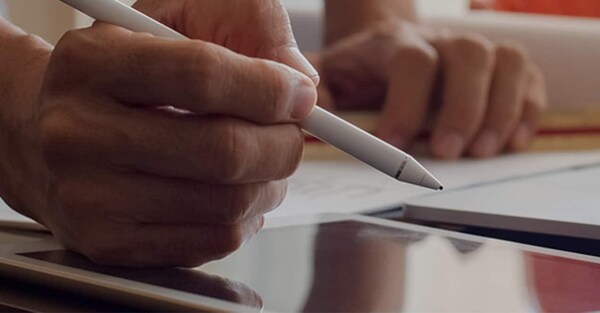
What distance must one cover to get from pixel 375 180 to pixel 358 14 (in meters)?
0.44

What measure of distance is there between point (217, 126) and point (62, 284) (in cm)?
7

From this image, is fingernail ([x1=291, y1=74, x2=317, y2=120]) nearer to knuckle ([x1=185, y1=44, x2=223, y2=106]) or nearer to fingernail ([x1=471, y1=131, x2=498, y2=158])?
knuckle ([x1=185, y1=44, x2=223, y2=106])

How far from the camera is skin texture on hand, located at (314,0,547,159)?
859 millimetres

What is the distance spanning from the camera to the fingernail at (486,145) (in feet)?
2.84

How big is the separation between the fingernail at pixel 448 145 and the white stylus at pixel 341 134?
50cm

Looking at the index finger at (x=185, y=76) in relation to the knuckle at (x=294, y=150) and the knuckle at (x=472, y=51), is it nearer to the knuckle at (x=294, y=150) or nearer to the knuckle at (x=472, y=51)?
the knuckle at (x=294, y=150)

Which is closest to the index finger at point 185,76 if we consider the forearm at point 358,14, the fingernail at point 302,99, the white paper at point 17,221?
the fingernail at point 302,99

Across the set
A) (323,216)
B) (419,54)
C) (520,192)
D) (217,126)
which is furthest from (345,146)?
(419,54)

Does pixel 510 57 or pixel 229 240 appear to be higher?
pixel 229 240

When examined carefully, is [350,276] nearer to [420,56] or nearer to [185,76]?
[185,76]

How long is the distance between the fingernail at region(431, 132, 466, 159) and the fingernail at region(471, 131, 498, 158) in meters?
0.02

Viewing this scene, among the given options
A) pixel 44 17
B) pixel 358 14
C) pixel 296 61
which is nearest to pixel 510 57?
pixel 358 14

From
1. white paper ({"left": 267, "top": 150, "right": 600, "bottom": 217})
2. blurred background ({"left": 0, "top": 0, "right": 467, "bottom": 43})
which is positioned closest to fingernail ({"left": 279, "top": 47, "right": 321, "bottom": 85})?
white paper ({"left": 267, "top": 150, "right": 600, "bottom": 217})

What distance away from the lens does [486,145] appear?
0.87 metres
